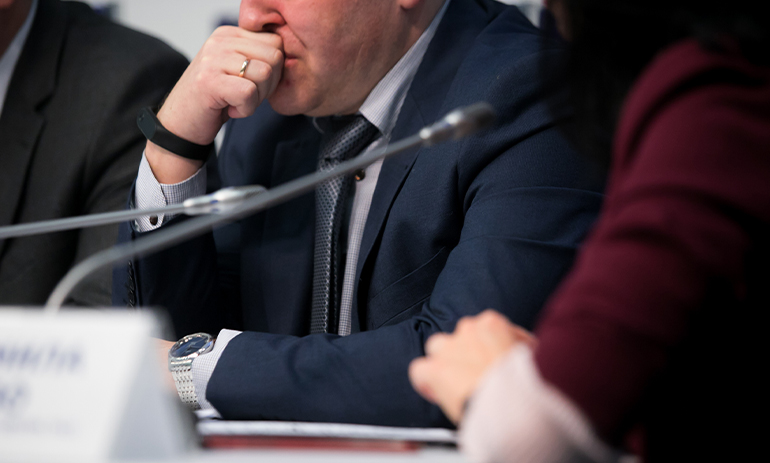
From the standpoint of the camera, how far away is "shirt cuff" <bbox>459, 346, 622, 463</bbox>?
0.49 metres

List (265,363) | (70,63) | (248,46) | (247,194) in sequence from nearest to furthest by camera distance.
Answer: (247,194) → (265,363) → (248,46) → (70,63)

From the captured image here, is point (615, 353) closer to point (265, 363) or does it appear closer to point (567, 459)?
point (567, 459)

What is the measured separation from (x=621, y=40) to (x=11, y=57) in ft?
5.39

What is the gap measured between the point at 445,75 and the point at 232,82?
379 millimetres

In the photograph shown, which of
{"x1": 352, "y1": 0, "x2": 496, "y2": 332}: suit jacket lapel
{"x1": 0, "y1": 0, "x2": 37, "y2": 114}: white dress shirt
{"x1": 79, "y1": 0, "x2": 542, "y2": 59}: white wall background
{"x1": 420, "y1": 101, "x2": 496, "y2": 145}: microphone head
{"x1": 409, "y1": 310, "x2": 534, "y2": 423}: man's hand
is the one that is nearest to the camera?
{"x1": 409, "y1": 310, "x2": 534, "y2": 423}: man's hand

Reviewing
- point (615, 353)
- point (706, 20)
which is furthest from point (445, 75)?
point (615, 353)

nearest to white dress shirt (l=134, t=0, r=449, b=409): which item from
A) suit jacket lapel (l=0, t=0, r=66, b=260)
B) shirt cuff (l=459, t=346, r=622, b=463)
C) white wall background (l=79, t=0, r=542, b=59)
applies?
suit jacket lapel (l=0, t=0, r=66, b=260)

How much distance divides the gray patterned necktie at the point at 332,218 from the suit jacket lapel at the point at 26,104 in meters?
0.76

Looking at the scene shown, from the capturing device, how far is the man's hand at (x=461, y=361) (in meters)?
0.60

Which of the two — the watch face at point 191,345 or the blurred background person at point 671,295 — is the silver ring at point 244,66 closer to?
the watch face at point 191,345

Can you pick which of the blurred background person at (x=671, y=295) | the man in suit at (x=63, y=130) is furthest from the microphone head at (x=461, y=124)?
the man in suit at (x=63, y=130)

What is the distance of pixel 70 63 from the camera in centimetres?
178

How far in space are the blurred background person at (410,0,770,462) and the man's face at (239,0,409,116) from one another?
2.59 feet

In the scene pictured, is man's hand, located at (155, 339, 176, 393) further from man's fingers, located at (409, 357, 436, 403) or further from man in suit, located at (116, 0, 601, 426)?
man's fingers, located at (409, 357, 436, 403)
